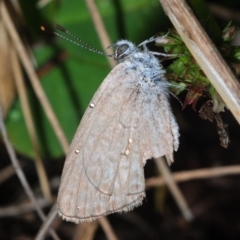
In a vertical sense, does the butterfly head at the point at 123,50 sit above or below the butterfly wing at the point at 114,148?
above

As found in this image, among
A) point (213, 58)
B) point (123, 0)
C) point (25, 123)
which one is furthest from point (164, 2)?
point (25, 123)

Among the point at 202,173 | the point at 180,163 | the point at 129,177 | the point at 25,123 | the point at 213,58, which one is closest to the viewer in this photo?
the point at 213,58

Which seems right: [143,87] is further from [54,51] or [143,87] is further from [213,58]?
[54,51]

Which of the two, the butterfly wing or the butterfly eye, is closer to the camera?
the butterfly wing

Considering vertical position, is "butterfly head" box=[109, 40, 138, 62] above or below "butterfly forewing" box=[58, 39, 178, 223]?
above

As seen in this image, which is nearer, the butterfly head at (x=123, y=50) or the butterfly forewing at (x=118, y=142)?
the butterfly forewing at (x=118, y=142)

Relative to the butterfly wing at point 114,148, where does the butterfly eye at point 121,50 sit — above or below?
A: above
